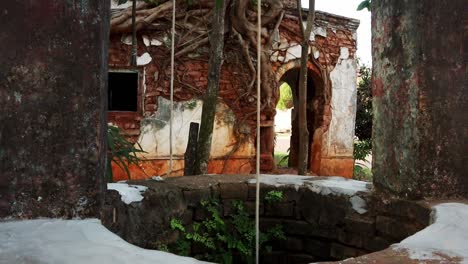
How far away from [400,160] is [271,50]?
5.12 m

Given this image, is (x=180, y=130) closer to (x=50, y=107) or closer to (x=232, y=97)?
(x=232, y=97)

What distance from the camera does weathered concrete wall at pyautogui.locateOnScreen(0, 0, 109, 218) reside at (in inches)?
86.7

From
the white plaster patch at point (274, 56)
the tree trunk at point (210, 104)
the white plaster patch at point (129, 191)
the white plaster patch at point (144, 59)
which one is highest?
the white plaster patch at point (274, 56)

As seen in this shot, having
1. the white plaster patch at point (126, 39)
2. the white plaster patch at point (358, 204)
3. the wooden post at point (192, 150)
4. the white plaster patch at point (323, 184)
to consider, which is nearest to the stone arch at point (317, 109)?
the white plaster patch at point (126, 39)

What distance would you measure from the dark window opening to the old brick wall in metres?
4.56

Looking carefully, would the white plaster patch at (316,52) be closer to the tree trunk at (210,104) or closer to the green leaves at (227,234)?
the tree trunk at (210,104)

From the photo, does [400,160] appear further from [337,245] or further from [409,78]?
[337,245]

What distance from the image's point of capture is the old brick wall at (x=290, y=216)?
10.2 ft

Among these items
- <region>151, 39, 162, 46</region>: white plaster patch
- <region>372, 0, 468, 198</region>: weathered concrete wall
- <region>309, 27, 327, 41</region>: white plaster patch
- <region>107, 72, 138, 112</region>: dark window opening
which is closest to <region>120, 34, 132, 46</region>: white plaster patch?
<region>151, 39, 162, 46</region>: white plaster patch

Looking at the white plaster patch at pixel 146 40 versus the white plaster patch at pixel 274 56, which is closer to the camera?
the white plaster patch at pixel 146 40

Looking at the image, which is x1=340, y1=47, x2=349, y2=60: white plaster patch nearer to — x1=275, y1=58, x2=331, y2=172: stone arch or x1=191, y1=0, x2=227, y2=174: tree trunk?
x1=275, y1=58, x2=331, y2=172: stone arch

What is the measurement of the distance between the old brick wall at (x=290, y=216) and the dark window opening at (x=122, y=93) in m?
4.56

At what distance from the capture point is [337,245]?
368cm

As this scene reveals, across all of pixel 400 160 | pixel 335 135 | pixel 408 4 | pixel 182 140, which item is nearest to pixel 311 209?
pixel 400 160
